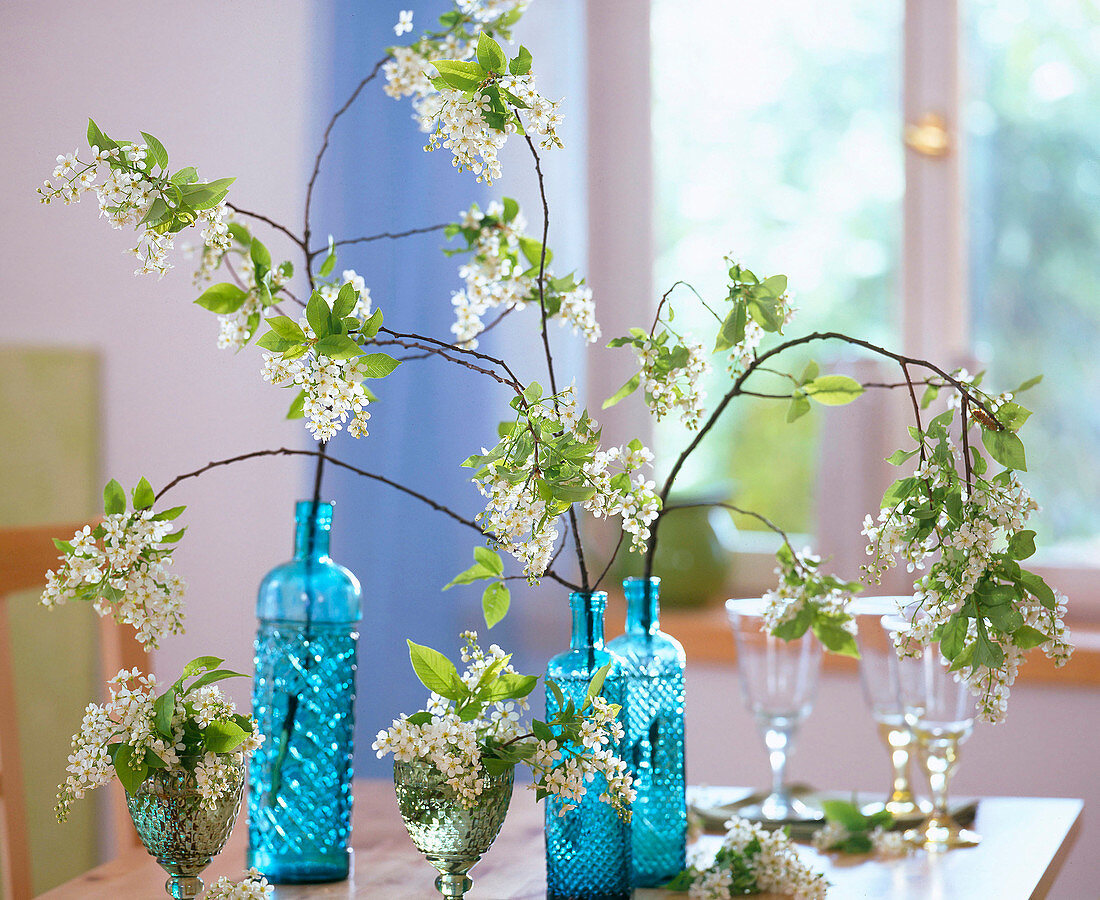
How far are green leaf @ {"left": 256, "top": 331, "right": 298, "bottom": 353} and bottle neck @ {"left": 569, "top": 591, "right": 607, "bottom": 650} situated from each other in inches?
11.7

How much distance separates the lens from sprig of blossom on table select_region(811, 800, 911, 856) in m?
1.17

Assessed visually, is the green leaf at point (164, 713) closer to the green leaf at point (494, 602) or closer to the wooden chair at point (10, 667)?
the green leaf at point (494, 602)

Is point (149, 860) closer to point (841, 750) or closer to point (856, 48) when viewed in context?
point (841, 750)

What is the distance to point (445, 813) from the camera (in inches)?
33.8

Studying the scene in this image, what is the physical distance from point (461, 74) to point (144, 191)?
22 cm

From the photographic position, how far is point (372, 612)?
7.30 ft

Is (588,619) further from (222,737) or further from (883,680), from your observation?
(883,680)

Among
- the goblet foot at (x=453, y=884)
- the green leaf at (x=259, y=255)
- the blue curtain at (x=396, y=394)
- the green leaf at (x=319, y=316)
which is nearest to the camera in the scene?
the green leaf at (x=319, y=316)

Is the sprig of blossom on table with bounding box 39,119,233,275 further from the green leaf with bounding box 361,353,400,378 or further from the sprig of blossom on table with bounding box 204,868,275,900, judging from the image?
the sprig of blossom on table with bounding box 204,868,275,900

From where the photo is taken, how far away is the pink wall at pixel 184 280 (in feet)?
6.79

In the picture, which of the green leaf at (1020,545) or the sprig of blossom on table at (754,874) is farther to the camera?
the sprig of blossom on table at (754,874)

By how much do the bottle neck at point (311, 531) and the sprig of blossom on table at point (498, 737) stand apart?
18 centimetres

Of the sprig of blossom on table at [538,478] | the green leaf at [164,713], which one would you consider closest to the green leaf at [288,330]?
the sprig of blossom on table at [538,478]

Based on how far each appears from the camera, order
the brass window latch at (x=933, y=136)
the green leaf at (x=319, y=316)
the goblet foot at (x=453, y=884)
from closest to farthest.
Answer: the green leaf at (x=319, y=316) < the goblet foot at (x=453, y=884) < the brass window latch at (x=933, y=136)
